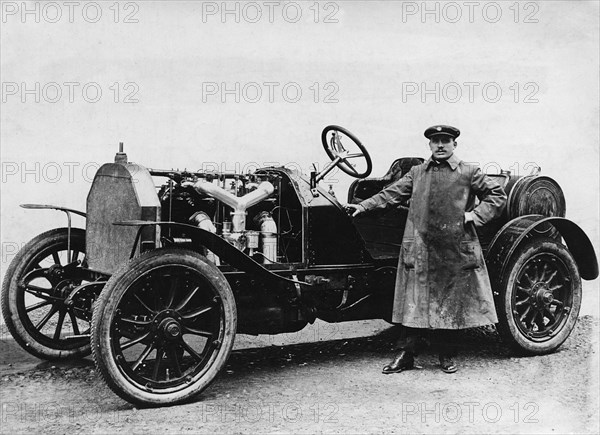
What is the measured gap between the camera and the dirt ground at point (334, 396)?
423 centimetres

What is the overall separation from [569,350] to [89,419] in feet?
12.9

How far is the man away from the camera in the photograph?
5.34m

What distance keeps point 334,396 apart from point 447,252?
139cm

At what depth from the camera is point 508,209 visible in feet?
20.4

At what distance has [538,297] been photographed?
5.89 meters

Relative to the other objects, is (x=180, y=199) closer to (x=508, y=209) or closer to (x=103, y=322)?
(x=103, y=322)

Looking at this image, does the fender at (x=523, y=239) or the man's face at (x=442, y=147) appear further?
the fender at (x=523, y=239)

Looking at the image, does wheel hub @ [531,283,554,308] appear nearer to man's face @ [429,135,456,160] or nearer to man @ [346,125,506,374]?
man @ [346,125,506,374]

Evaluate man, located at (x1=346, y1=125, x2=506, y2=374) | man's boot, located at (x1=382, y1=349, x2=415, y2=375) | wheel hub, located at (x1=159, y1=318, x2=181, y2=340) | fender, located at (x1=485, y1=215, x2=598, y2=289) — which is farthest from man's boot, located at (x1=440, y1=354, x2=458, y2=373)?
wheel hub, located at (x1=159, y1=318, x2=181, y2=340)

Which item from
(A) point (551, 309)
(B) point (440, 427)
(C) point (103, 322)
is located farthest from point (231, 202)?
(A) point (551, 309)

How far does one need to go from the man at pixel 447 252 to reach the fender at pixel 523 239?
15.1 inches
